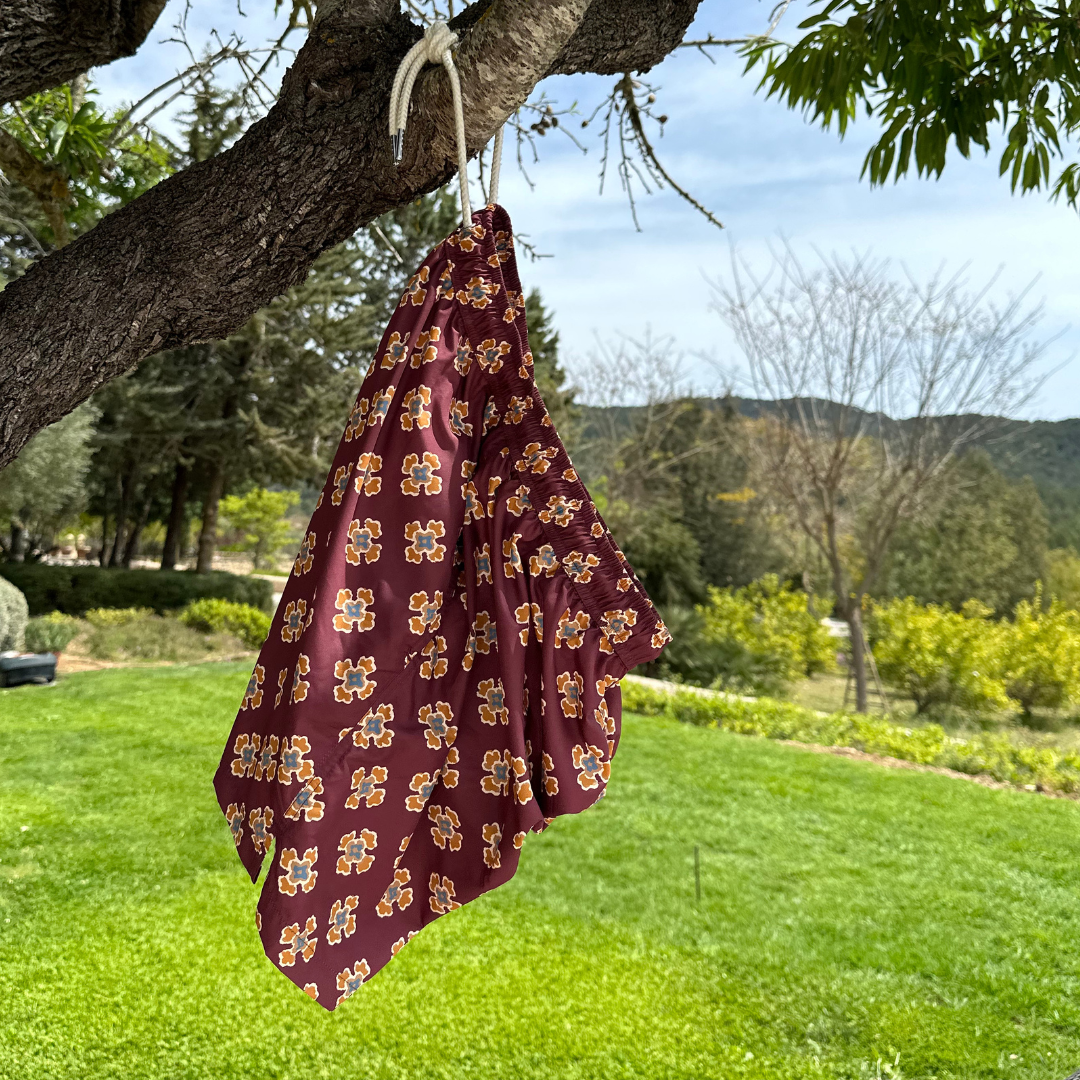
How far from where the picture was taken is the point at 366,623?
1.17 metres

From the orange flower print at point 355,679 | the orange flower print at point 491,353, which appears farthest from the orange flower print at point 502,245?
the orange flower print at point 355,679

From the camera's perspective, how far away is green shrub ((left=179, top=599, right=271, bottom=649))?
463 inches

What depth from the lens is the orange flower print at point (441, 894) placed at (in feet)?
4.07

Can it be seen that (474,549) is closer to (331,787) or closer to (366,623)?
(366,623)

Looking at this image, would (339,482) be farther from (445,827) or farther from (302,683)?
(445,827)

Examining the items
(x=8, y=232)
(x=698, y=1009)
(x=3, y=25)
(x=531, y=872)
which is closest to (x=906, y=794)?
(x=531, y=872)

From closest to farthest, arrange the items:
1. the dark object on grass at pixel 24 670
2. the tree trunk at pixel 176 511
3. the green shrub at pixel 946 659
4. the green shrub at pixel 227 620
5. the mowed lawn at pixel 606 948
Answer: the mowed lawn at pixel 606 948 → the dark object on grass at pixel 24 670 → the green shrub at pixel 946 659 → the green shrub at pixel 227 620 → the tree trunk at pixel 176 511

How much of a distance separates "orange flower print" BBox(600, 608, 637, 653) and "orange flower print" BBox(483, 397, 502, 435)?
0.99 feet

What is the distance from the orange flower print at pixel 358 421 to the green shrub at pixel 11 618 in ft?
31.2

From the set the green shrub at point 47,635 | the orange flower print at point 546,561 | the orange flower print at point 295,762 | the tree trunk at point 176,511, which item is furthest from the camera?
the tree trunk at point 176,511

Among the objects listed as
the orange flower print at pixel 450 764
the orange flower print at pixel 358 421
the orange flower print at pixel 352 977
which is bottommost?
the orange flower print at pixel 352 977

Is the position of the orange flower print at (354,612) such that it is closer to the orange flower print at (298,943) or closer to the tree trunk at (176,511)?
the orange flower print at (298,943)

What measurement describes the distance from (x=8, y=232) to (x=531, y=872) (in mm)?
10735

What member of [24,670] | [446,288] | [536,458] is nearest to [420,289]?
[446,288]
